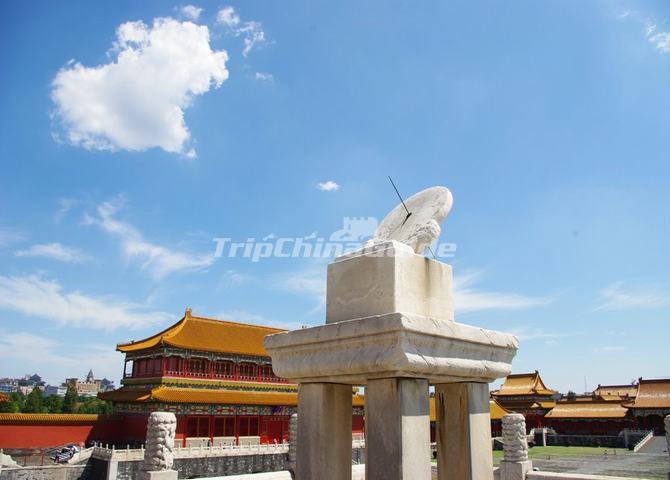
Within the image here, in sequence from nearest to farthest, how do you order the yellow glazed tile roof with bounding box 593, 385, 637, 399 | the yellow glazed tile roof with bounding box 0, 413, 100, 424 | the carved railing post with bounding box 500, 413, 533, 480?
the carved railing post with bounding box 500, 413, 533, 480
the yellow glazed tile roof with bounding box 0, 413, 100, 424
the yellow glazed tile roof with bounding box 593, 385, 637, 399

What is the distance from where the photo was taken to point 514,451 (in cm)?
1445

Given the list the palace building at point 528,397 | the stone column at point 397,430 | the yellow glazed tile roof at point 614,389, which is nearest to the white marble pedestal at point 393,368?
the stone column at point 397,430

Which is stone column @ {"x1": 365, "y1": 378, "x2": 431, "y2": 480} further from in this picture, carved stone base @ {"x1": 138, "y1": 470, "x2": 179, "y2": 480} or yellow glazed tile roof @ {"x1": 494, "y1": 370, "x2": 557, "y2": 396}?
yellow glazed tile roof @ {"x1": 494, "y1": 370, "x2": 557, "y2": 396}

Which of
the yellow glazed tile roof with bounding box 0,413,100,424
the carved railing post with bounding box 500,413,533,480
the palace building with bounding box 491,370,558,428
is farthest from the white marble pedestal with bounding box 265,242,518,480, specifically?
the palace building with bounding box 491,370,558,428

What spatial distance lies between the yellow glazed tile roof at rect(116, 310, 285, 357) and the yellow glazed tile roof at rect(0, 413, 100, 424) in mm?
5720

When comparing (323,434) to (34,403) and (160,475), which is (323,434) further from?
(34,403)

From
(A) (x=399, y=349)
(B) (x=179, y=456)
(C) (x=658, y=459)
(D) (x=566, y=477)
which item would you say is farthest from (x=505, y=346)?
(C) (x=658, y=459)

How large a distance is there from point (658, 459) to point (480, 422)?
124ft

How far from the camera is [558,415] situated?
1944 inches

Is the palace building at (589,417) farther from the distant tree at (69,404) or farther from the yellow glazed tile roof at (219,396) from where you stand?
the distant tree at (69,404)

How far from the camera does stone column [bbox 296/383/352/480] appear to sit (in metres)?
3.74

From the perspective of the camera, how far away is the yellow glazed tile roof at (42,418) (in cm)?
2836

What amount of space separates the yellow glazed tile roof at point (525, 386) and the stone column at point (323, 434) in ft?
185

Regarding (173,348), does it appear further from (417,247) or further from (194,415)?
(417,247)
